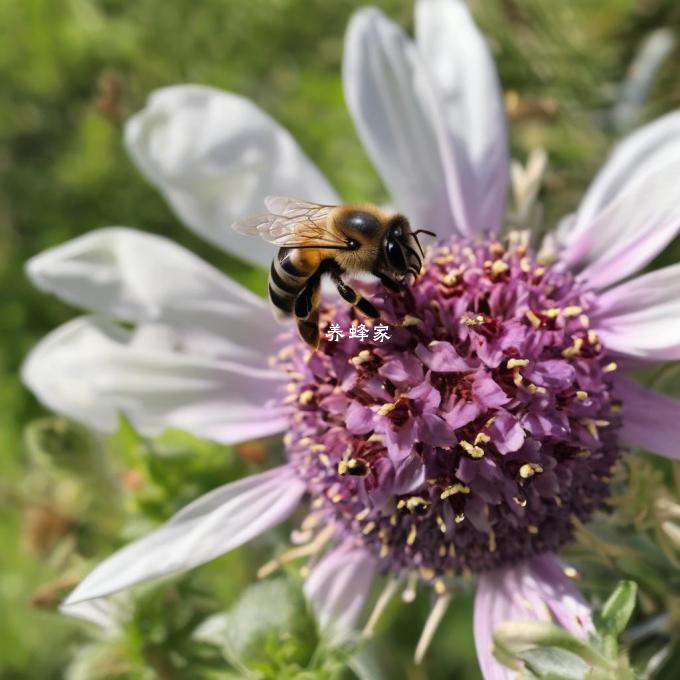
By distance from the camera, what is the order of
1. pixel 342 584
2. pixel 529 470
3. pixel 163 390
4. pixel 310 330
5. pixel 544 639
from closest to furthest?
pixel 544 639, pixel 529 470, pixel 310 330, pixel 342 584, pixel 163 390

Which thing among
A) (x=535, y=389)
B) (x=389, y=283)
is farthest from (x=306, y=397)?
(x=535, y=389)

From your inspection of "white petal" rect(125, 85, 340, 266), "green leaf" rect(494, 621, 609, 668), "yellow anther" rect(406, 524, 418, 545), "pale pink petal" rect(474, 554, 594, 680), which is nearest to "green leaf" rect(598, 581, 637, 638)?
"green leaf" rect(494, 621, 609, 668)

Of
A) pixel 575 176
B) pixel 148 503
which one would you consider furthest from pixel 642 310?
pixel 148 503

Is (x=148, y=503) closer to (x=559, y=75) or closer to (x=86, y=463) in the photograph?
(x=86, y=463)

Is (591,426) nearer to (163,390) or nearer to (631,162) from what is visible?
(631,162)

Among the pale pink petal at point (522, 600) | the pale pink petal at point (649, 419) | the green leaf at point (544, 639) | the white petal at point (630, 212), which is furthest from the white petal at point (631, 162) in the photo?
the green leaf at point (544, 639)

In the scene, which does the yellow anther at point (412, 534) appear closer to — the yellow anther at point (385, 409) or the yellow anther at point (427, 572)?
the yellow anther at point (427, 572)
